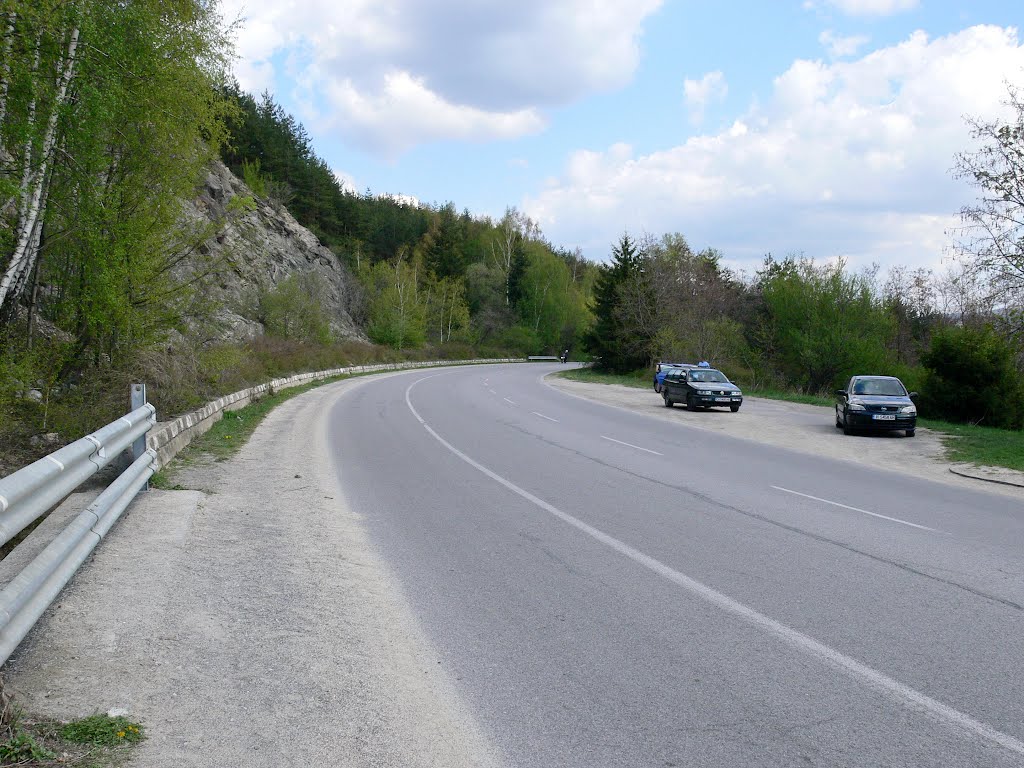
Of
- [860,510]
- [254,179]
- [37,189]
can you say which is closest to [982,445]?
[860,510]

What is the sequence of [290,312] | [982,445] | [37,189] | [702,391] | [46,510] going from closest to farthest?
[46,510], [37,189], [982,445], [702,391], [290,312]

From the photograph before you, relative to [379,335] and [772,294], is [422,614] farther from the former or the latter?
[379,335]

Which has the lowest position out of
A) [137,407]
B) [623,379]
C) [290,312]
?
[623,379]

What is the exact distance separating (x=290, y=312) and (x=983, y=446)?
124 feet

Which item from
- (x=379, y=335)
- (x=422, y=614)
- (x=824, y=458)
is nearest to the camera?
(x=422, y=614)

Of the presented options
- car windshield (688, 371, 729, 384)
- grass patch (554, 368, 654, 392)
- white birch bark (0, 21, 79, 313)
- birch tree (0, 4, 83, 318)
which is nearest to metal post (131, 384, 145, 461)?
birch tree (0, 4, 83, 318)

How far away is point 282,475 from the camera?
11.5 meters

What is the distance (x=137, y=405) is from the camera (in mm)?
9422

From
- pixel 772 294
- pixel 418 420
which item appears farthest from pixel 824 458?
pixel 772 294

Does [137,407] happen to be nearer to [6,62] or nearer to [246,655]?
[6,62]

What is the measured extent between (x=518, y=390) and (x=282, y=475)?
83.2ft

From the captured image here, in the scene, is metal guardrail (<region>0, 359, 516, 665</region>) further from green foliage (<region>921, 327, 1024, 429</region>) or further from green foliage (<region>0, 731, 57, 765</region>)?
green foliage (<region>921, 327, 1024, 429</region>)

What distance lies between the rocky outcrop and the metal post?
2064cm

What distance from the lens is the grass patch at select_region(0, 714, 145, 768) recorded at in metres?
3.31
